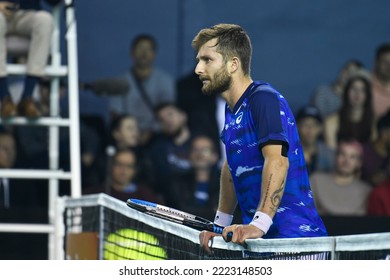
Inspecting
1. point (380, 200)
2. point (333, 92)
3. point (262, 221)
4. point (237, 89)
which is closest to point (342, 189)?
point (380, 200)

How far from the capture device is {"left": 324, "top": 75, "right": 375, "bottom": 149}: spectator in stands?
11.2 meters

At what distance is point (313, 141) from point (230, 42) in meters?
6.02

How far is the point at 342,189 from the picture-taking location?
10.6 meters

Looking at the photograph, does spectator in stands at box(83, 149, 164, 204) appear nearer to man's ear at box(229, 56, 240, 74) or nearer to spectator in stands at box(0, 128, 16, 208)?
spectator in stands at box(0, 128, 16, 208)

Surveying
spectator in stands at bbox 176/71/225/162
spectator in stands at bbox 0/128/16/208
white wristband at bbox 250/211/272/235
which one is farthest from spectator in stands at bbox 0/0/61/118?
white wristband at bbox 250/211/272/235

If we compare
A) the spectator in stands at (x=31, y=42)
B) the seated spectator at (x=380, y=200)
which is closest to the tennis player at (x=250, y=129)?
the spectator in stands at (x=31, y=42)

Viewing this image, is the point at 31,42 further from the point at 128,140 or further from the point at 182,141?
the point at 182,141

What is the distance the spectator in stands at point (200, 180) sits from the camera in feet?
34.3

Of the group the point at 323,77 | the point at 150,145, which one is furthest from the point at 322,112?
the point at 150,145

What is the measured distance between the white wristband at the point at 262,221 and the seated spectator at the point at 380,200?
5621 millimetres

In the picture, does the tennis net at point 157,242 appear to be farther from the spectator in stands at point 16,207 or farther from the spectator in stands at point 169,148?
the spectator in stands at point 169,148

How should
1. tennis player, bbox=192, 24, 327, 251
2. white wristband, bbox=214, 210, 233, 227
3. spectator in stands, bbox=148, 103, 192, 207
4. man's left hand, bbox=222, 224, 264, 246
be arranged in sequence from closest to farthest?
man's left hand, bbox=222, 224, 264, 246 → tennis player, bbox=192, 24, 327, 251 → white wristband, bbox=214, 210, 233, 227 → spectator in stands, bbox=148, 103, 192, 207

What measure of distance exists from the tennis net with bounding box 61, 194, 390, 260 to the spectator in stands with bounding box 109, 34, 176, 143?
3.17 m

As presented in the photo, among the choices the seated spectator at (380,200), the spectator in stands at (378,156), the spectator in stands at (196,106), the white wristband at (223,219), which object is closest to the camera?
the white wristband at (223,219)
